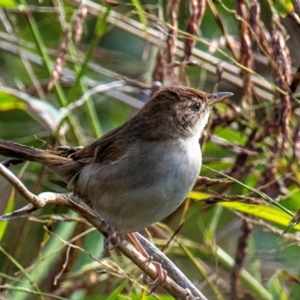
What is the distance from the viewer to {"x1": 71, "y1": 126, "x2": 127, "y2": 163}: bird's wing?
343 centimetres

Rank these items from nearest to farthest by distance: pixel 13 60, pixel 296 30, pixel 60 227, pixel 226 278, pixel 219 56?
pixel 60 227 → pixel 226 278 → pixel 296 30 → pixel 219 56 → pixel 13 60

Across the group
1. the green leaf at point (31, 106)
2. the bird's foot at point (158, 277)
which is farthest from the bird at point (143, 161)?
the green leaf at point (31, 106)

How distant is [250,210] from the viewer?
10.5 feet

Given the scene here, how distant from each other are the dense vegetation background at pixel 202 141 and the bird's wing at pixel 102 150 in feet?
0.55

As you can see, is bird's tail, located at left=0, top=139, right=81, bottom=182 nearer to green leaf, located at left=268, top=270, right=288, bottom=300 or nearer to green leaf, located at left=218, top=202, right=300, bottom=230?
green leaf, located at left=218, top=202, right=300, bottom=230

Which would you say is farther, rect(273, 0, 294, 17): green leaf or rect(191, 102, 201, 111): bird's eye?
rect(191, 102, 201, 111): bird's eye

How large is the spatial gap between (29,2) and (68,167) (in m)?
2.30

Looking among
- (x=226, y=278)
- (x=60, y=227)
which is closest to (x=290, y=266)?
(x=226, y=278)

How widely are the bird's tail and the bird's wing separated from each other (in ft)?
0.15

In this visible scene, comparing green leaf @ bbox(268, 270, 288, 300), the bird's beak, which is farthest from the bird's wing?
green leaf @ bbox(268, 270, 288, 300)

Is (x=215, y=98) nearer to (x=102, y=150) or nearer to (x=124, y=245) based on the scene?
(x=102, y=150)

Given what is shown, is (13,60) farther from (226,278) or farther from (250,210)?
(250,210)

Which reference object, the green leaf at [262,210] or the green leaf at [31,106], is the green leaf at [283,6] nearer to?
the green leaf at [262,210]

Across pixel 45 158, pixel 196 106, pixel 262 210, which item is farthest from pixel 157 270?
pixel 196 106
